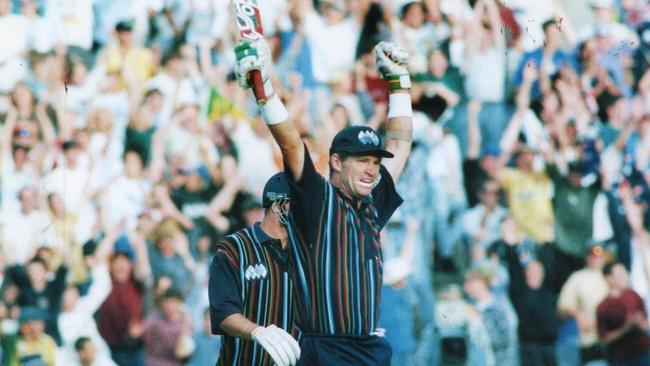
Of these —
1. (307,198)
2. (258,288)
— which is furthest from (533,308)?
(307,198)

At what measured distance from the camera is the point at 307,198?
16.5 feet

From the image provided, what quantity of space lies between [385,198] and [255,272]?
2.82ft

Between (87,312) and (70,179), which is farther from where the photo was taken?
(70,179)

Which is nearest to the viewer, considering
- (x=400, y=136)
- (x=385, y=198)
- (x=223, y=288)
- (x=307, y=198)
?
(x=307, y=198)

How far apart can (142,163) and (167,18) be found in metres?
1.23

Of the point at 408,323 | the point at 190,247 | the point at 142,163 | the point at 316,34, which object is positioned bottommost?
the point at 408,323

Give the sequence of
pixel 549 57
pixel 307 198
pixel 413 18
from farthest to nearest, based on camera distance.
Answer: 1. pixel 549 57
2. pixel 413 18
3. pixel 307 198

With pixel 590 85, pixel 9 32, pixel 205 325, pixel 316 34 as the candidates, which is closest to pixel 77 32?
pixel 9 32

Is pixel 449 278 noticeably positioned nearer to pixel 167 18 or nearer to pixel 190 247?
pixel 190 247

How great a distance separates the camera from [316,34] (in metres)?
10.3

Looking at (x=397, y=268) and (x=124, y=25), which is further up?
(x=124, y=25)

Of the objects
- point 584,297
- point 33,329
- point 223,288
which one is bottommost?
point 223,288

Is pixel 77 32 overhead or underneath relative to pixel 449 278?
overhead

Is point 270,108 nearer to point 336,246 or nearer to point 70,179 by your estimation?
point 336,246
